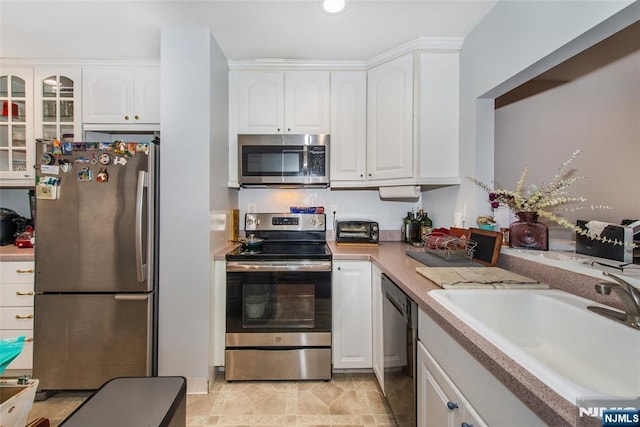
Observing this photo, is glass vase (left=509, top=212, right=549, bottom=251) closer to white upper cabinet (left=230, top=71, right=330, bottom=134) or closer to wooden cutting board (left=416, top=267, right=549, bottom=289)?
wooden cutting board (left=416, top=267, right=549, bottom=289)

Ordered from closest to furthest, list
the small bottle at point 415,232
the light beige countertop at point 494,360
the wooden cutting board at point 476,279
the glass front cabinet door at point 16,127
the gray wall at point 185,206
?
the light beige countertop at point 494,360
the wooden cutting board at point 476,279
the gray wall at point 185,206
the glass front cabinet door at point 16,127
the small bottle at point 415,232

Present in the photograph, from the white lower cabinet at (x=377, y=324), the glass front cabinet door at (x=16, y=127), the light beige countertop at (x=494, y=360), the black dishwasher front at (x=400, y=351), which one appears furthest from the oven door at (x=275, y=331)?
the glass front cabinet door at (x=16, y=127)

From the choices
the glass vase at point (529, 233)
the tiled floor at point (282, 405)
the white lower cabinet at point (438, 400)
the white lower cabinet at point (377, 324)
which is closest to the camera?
the white lower cabinet at point (438, 400)

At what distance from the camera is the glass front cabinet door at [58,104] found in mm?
2217

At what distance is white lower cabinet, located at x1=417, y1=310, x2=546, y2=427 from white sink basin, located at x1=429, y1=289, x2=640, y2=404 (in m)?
0.09

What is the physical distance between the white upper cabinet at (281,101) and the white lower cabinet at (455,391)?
178 cm

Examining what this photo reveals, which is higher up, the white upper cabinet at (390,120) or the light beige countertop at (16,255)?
the white upper cabinet at (390,120)

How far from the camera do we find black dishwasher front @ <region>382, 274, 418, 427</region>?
3.83ft

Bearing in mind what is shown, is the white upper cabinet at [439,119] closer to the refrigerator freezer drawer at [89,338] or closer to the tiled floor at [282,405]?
the tiled floor at [282,405]

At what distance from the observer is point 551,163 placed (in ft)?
6.02

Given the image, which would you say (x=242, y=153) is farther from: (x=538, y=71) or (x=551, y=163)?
(x=551, y=163)

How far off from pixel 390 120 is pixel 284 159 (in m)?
0.92

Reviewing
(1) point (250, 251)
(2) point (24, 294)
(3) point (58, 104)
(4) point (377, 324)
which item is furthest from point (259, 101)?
(2) point (24, 294)

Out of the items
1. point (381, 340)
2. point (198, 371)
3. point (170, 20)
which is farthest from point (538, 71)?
point (198, 371)
